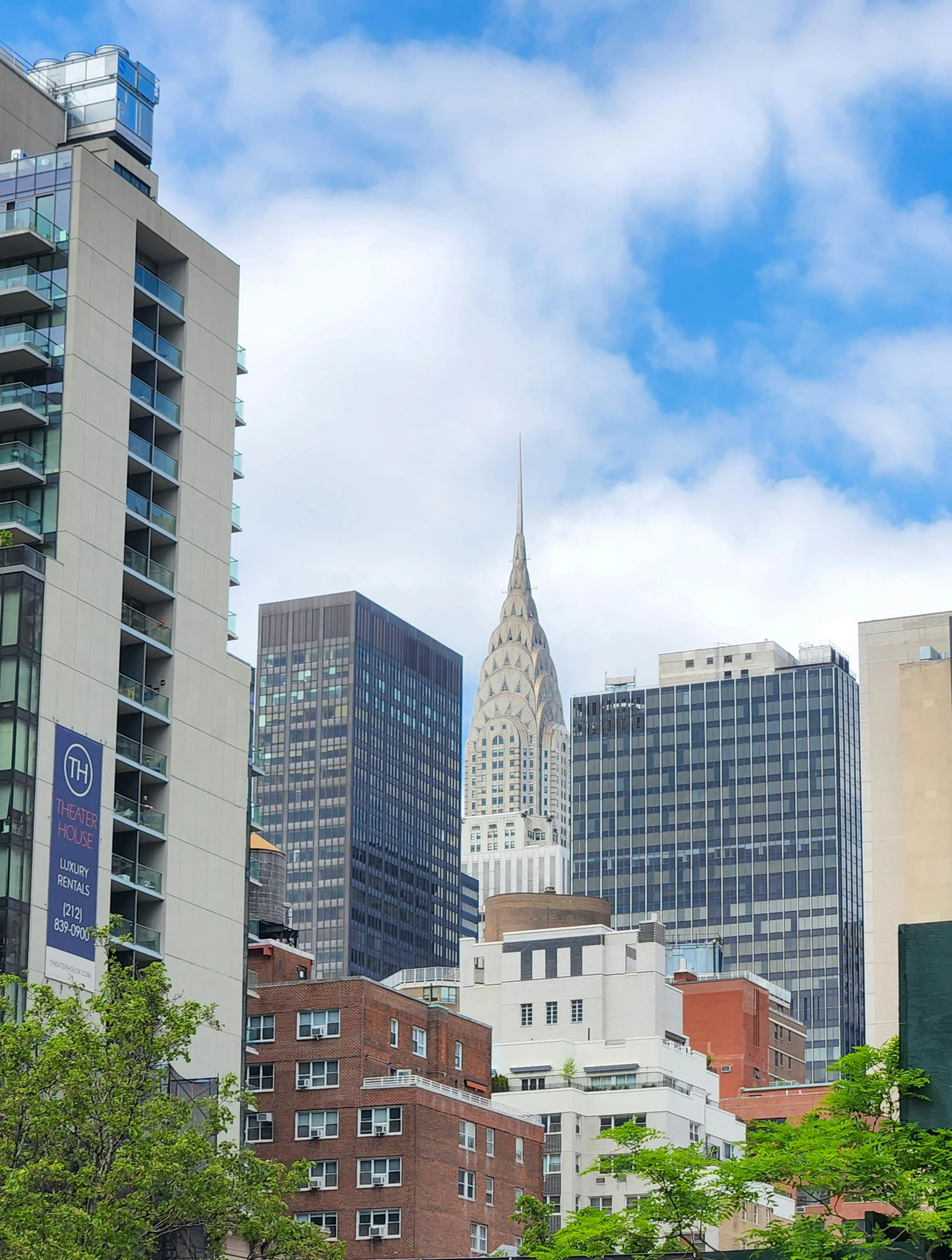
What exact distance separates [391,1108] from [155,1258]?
124ft

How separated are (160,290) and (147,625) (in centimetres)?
1924

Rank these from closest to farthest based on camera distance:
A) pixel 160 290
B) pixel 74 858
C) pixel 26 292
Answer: pixel 74 858 < pixel 26 292 < pixel 160 290

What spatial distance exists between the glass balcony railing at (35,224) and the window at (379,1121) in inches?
2192

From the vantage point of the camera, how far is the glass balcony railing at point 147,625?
11050 cm

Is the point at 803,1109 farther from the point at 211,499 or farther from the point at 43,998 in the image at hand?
the point at 43,998

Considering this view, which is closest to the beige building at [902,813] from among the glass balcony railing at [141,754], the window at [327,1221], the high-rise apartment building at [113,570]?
the window at [327,1221]

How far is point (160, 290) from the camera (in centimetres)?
11738

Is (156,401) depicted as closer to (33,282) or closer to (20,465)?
(33,282)

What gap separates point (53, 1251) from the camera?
64688mm

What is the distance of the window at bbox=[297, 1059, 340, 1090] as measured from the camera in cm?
13325

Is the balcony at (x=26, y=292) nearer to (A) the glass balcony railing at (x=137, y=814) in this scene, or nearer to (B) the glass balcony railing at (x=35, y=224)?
(B) the glass balcony railing at (x=35, y=224)

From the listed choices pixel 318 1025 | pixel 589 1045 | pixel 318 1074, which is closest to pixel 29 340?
pixel 318 1025

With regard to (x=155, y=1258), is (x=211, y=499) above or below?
above

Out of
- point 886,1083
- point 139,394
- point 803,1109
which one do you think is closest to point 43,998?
point 886,1083
